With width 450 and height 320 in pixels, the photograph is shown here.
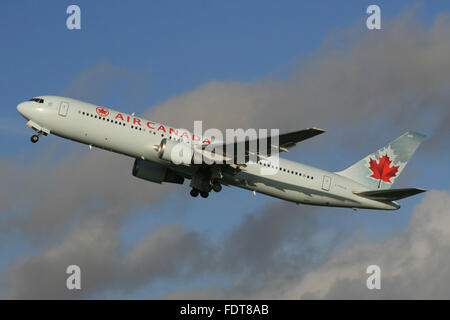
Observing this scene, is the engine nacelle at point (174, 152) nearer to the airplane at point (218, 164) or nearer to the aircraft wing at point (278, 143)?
the airplane at point (218, 164)

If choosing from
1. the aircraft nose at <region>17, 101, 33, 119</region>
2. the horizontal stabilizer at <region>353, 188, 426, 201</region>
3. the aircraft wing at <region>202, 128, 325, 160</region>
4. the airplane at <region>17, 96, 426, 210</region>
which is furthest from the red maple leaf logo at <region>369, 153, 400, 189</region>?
the aircraft nose at <region>17, 101, 33, 119</region>

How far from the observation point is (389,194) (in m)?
52.3

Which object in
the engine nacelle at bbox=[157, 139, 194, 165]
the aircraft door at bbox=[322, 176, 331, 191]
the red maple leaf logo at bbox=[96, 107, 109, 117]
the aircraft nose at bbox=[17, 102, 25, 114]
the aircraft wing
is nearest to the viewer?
the aircraft wing

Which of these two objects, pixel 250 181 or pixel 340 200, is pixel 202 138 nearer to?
pixel 250 181

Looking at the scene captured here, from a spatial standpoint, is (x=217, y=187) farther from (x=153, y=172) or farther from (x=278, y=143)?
(x=278, y=143)

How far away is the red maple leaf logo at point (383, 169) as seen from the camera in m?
56.7

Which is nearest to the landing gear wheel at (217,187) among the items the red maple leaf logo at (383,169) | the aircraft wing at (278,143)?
the aircraft wing at (278,143)

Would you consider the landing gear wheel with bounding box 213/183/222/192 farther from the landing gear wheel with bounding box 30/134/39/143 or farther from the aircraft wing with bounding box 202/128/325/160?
the landing gear wheel with bounding box 30/134/39/143

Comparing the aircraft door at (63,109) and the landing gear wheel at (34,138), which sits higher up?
the aircraft door at (63,109)

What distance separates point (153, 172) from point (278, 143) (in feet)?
42.7

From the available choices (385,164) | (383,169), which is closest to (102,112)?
(383,169)

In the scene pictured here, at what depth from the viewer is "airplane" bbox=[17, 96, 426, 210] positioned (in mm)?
48188

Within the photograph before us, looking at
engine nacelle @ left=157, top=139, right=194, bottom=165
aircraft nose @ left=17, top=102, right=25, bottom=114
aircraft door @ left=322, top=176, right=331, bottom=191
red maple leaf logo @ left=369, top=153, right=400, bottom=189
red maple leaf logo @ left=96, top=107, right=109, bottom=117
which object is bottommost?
aircraft door @ left=322, top=176, right=331, bottom=191

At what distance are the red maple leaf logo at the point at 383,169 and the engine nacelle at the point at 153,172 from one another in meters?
16.4
